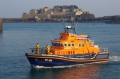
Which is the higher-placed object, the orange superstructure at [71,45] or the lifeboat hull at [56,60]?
the orange superstructure at [71,45]

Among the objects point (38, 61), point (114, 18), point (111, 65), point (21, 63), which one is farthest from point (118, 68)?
point (114, 18)

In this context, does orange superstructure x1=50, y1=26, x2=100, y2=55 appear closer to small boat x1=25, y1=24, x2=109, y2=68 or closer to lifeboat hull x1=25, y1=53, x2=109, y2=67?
small boat x1=25, y1=24, x2=109, y2=68

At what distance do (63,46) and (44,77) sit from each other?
14.8 ft

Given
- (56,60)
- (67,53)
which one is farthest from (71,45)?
(56,60)

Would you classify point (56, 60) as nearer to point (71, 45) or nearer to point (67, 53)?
point (67, 53)

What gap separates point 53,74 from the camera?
2836 centimetres

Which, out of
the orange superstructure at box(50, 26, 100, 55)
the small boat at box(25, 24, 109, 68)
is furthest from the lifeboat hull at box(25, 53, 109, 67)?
the orange superstructure at box(50, 26, 100, 55)

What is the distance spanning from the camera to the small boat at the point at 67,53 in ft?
97.3

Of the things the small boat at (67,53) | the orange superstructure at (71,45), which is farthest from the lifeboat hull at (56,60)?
the orange superstructure at (71,45)

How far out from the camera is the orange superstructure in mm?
30766

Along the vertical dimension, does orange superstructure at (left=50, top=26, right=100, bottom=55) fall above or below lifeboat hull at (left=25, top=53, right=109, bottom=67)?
above

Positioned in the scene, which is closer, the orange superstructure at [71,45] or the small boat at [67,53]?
the small boat at [67,53]

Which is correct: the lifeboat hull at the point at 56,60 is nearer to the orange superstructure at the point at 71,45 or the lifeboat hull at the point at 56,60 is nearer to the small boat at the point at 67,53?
the small boat at the point at 67,53

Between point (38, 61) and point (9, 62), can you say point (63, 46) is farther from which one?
point (9, 62)
